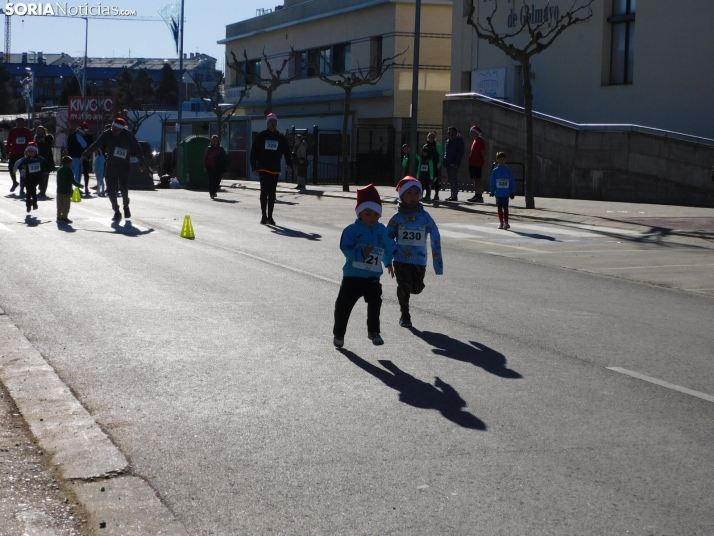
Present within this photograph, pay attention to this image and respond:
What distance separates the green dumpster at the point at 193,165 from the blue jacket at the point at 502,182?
62.4ft

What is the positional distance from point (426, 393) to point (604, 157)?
2384 centimetres

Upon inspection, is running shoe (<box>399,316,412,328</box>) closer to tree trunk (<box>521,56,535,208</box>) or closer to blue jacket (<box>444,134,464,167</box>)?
tree trunk (<box>521,56,535,208</box>)

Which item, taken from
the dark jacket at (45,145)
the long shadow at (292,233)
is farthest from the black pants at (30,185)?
the dark jacket at (45,145)

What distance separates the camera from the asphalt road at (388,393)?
15.4 ft

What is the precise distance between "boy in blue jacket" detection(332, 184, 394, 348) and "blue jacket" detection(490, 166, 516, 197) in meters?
10.8

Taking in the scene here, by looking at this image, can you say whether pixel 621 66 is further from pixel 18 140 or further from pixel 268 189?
pixel 268 189

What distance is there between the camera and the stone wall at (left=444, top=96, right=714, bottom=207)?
27.2 meters

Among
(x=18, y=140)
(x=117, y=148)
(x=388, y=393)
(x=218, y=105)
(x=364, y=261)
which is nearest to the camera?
(x=388, y=393)

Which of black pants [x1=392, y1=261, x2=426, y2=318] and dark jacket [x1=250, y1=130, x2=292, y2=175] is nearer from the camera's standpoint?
black pants [x1=392, y1=261, x2=426, y2=318]

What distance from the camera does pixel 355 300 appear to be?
8.27m

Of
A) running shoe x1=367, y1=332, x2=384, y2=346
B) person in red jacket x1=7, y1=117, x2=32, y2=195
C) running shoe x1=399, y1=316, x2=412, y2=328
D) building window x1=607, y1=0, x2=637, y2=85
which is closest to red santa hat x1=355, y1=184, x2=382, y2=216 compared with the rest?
running shoe x1=367, y1=332, x2=384, y2=346

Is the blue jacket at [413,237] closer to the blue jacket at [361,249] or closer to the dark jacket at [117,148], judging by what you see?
the blue jacket at [361,249]

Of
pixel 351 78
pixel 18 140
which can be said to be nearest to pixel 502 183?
pixel 18 140

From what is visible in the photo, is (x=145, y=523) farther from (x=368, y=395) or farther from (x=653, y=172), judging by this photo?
(x=653, y=172)
